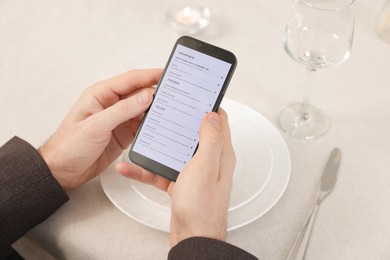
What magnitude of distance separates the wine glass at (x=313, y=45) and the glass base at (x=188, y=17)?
24 centimetres

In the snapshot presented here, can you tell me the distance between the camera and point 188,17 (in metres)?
0.87

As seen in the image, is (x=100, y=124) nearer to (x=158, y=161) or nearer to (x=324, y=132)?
(x=158, y=161)

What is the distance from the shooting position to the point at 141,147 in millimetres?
611

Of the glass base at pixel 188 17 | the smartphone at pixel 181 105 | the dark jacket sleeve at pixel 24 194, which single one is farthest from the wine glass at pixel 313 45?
the dark jacket sleeve at pixel 24 194

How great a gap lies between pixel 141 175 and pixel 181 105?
104 mm

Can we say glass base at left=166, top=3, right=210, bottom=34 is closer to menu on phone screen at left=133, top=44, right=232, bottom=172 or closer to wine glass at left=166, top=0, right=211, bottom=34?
wine glass at left=166, top=0, right=211, bottom=34

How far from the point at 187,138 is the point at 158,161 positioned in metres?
0.05

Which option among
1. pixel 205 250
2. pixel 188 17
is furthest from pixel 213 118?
pixel 188 17

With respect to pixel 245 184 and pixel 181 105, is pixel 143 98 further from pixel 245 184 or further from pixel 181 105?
pixel 245 184

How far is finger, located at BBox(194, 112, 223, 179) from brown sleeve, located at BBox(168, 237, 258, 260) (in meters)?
0.07

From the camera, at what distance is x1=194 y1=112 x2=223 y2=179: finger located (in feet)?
1.72

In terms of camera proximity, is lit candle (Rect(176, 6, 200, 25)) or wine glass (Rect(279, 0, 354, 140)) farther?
lit candle (Rect(176, 6, 200, 25))

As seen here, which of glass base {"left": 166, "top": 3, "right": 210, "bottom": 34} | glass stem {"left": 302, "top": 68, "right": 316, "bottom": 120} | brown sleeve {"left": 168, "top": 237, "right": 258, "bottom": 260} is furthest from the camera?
glass base {"left": 166, "top": 3, "right": 210, "bottom": 34}

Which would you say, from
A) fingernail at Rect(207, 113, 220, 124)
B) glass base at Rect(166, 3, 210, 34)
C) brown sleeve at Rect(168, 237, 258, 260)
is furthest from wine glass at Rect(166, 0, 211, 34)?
brown sleeve at Rect(168, 237, 258, 260)
